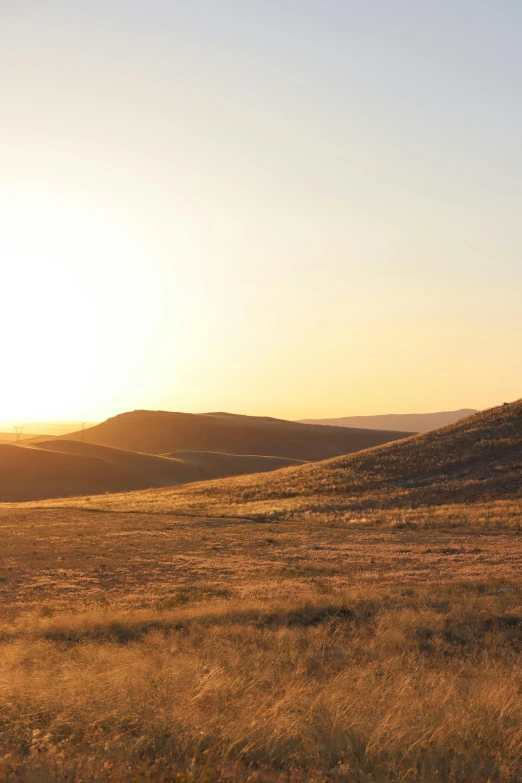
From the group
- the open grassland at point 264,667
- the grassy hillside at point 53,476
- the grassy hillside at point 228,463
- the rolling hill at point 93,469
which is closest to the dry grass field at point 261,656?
the open grassland at point 264,667

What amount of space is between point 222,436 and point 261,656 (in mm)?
153288

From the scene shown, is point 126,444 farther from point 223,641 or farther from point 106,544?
point 223,641

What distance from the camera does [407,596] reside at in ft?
52.7

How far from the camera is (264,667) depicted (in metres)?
9.65

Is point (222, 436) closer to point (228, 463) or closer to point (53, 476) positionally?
point (228, 463)

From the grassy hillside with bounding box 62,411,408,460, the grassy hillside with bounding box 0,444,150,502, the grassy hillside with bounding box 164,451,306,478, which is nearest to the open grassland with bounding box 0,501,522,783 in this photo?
→ the grassy hillside with bounding box 0,444,150,502

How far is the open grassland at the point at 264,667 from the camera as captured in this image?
5.94 metres

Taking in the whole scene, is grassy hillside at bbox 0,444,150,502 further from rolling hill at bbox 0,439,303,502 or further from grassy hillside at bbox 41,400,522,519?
grassy hillside at bbox 41,400,522,519

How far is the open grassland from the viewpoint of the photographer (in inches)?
234

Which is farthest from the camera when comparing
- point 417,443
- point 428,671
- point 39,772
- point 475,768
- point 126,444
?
point 126,444

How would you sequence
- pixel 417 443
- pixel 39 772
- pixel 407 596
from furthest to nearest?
pixel 417 443 < pixel 407 596 < pixel 39 772

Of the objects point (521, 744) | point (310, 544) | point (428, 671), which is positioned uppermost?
point (521, 744)

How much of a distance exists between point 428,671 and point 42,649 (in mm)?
6806

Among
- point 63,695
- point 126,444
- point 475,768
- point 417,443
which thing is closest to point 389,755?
point 475,768
